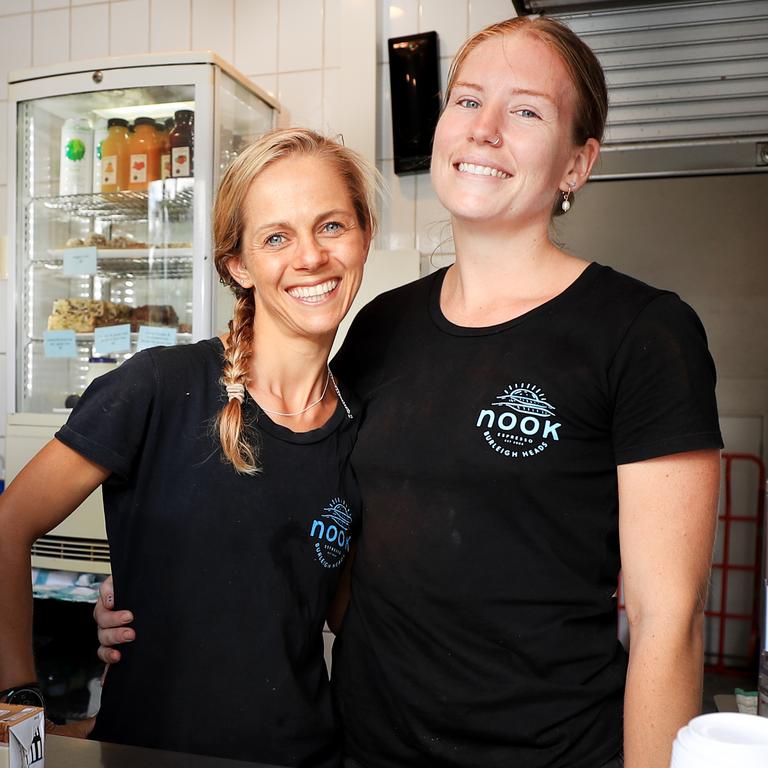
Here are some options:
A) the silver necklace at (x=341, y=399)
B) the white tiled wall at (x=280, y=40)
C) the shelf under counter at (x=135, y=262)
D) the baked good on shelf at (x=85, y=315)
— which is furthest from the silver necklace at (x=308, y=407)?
the baked good on shelf at (x=85, y=315)

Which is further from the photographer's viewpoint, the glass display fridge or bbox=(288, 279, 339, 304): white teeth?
the glass display fridge

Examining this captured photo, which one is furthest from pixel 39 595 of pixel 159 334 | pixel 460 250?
pixel 460 250

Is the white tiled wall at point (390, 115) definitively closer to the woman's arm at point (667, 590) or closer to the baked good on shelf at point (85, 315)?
the baked good on shelf at point (85, 315)

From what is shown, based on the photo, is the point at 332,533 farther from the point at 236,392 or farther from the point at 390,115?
the point at 390,115

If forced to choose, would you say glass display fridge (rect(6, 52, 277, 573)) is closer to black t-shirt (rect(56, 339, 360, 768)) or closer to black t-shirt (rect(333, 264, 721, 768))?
black t-shirt (rect(56, 339, 360, 768))

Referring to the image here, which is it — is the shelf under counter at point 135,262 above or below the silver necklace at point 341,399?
above

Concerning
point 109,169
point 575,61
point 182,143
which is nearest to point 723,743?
point 575,61

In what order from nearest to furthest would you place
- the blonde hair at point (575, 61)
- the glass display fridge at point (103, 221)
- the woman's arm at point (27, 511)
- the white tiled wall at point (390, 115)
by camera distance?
the woman's arm at point (27, 511) < the blonde hair at point (575, 61) < the glass display fridge at point (103, 221) < the white tiled wall at point (390, 115)

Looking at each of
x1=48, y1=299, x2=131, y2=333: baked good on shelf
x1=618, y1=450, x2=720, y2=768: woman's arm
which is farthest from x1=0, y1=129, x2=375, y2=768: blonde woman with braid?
x1=48, y1=299, x2=131, y2=333: baked good on shelf

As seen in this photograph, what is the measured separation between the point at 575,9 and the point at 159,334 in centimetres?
161

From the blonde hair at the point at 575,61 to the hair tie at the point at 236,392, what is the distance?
61 cm

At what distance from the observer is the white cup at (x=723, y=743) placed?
1.53 ft

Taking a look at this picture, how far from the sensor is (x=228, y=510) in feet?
3.72

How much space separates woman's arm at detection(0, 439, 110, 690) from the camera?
1.09 meters
